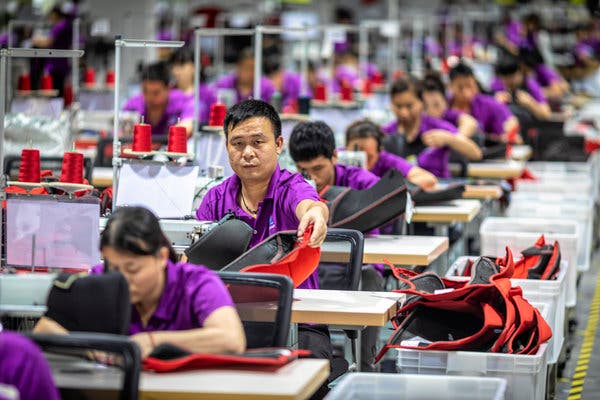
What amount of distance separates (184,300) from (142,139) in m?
2.13

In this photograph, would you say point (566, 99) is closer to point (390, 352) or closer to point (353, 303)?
point (390, 352)

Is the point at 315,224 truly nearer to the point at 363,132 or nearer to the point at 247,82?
the point at 363,132

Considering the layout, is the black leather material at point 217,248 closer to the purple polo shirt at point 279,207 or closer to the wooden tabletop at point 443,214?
the purple polo shirt at point 279,207

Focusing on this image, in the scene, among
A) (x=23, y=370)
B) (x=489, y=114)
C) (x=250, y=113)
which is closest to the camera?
(x=23, y=370)

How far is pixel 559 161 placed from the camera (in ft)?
35.9

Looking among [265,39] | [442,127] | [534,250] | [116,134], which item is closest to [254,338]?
[116,134]

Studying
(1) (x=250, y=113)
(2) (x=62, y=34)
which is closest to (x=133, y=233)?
(1) (x=250, y=113)

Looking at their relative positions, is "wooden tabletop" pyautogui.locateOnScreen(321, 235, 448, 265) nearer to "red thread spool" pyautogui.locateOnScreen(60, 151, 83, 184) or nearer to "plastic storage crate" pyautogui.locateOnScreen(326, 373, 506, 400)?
"red thread spool" pyautogui.locateOnScreen(60, 151, 83, 184)

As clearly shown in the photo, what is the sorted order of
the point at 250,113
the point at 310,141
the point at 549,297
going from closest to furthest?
1. the point at 250,113
2. the point at 549,297
3. the point at 310,141

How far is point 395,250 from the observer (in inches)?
211

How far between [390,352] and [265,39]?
8.79m

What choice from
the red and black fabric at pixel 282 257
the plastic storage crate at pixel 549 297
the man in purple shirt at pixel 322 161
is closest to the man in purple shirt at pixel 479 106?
the man in purple shirt at pixel 322 161

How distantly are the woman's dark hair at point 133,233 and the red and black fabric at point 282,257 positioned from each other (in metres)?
0.79

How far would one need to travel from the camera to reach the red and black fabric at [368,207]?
18.0 ft
